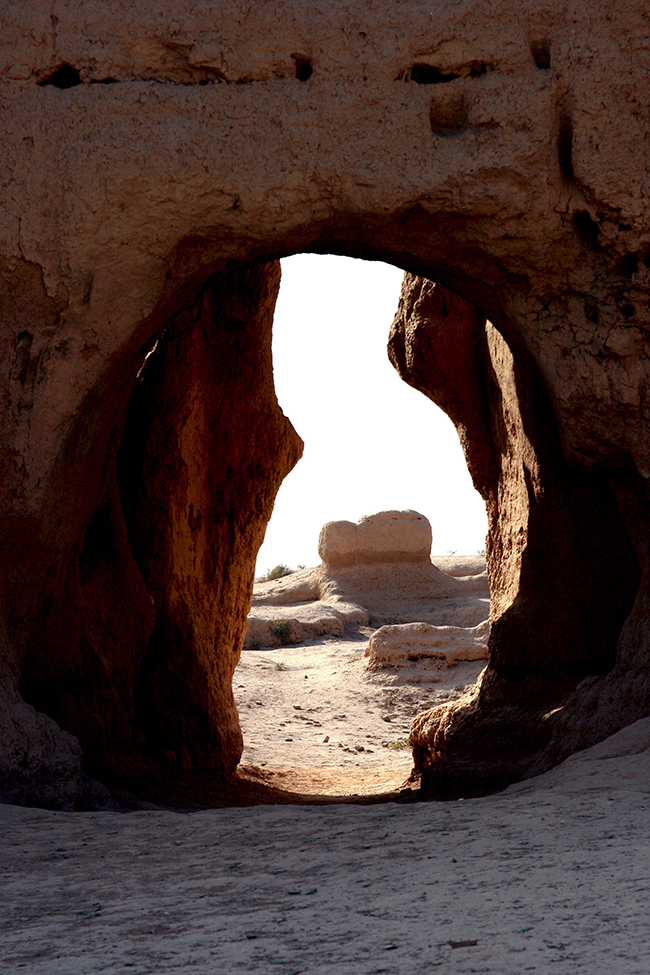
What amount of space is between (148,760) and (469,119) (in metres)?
4.65

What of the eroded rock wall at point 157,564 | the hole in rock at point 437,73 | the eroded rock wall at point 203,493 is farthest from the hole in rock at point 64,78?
the eroded rock wall at point 203,493

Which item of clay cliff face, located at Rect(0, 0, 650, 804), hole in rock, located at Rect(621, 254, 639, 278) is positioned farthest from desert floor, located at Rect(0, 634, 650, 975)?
hole in rock, located at Rect(621, 254, 639, 278)

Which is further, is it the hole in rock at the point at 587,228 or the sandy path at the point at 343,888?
the hole in rock at the point at 587,228

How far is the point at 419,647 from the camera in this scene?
13164mm

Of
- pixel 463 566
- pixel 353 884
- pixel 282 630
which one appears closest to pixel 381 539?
pixel 282 630

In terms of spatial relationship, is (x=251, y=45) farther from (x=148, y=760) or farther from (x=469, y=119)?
(x=148, y=760)

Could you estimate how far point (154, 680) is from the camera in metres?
6.80

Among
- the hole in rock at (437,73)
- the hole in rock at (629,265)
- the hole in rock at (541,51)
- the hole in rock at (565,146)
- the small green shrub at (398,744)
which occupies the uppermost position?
the hole in rock at (541,51)

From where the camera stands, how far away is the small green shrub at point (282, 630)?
17047mm

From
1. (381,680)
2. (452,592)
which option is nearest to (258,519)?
(381,680)

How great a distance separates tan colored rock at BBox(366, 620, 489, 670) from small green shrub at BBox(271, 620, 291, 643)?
3893 mm

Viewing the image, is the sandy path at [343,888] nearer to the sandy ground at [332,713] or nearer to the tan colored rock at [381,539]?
the sandy ground at [332,713]

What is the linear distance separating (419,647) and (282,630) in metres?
4.57

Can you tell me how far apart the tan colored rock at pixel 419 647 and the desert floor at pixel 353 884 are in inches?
356
